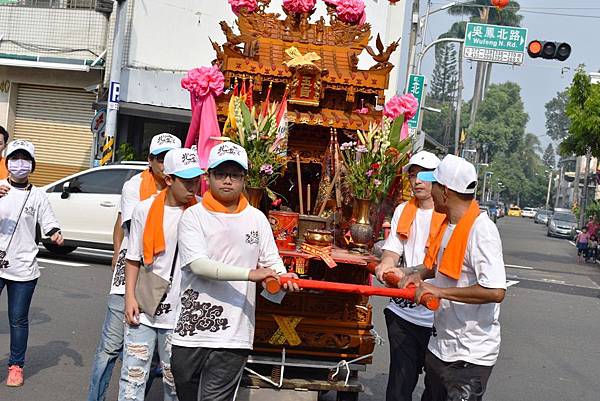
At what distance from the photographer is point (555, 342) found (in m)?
12.1

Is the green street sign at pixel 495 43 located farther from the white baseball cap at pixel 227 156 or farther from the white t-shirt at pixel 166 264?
the white baseball cap at pixel 227 156

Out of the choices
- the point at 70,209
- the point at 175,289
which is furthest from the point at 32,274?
the point at 70,209

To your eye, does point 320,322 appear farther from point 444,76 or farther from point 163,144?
point 444,76

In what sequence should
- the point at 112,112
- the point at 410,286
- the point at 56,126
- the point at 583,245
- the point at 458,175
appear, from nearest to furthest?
1. the point at 458,175
2. the point at 410,286
3. the point at 112,112
4. the point at 56,126
5. the point at 583,245

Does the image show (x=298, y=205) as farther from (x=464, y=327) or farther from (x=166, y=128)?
(x=166, y=128)

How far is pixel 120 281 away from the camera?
241 inches

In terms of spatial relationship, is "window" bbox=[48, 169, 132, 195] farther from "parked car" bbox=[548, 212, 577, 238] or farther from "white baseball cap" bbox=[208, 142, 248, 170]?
"parked car" bbox=[548, 212, 577, 238]

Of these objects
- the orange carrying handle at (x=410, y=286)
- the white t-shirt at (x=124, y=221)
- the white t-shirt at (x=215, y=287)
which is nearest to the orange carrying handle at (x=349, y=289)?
the orange carrying handle at (x=410, y=286)

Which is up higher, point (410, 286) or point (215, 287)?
point (410, 286)

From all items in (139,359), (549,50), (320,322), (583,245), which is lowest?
(583,245)

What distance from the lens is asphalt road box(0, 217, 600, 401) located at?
814 centimetres

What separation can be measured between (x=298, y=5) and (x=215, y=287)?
167 inches

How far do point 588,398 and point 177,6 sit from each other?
2157cm

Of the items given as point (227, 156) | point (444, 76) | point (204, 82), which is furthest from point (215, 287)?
point (444, 76)
